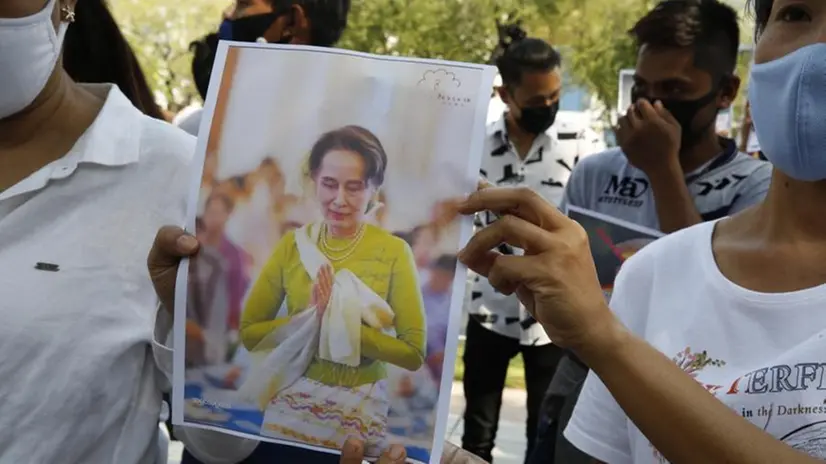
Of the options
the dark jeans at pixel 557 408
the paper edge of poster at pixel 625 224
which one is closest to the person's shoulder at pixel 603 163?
the paper edge of poster at pixel 625 224

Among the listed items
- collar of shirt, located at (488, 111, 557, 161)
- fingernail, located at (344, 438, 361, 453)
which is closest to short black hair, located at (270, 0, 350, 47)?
fingernail, located at (344, 438, 361, 453)

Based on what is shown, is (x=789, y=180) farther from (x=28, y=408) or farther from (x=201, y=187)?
(x=28, y=408)

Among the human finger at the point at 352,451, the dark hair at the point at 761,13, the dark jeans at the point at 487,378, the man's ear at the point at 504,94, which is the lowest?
the dark jeans at the point at 487,378

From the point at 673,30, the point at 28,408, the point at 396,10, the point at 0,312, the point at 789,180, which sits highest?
the point at 396,10

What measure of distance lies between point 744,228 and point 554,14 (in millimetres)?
11689

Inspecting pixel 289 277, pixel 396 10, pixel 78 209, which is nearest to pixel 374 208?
pixel 289 277

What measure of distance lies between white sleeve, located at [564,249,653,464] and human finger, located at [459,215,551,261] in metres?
0.33

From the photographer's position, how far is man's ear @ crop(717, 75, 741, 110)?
2406 mm

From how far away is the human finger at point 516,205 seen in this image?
98 cm

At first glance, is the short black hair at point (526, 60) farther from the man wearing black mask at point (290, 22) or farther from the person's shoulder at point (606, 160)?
the man wearing black mask at point (290, 22)

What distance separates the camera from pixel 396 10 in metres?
12.3

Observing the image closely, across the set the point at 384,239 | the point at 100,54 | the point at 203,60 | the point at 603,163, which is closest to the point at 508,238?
the point at 384,239

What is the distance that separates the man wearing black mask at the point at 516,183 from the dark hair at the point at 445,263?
2307 millimetres

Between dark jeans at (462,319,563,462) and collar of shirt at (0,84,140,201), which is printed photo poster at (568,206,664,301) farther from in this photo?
dark jeans at (462,319,563,462)
